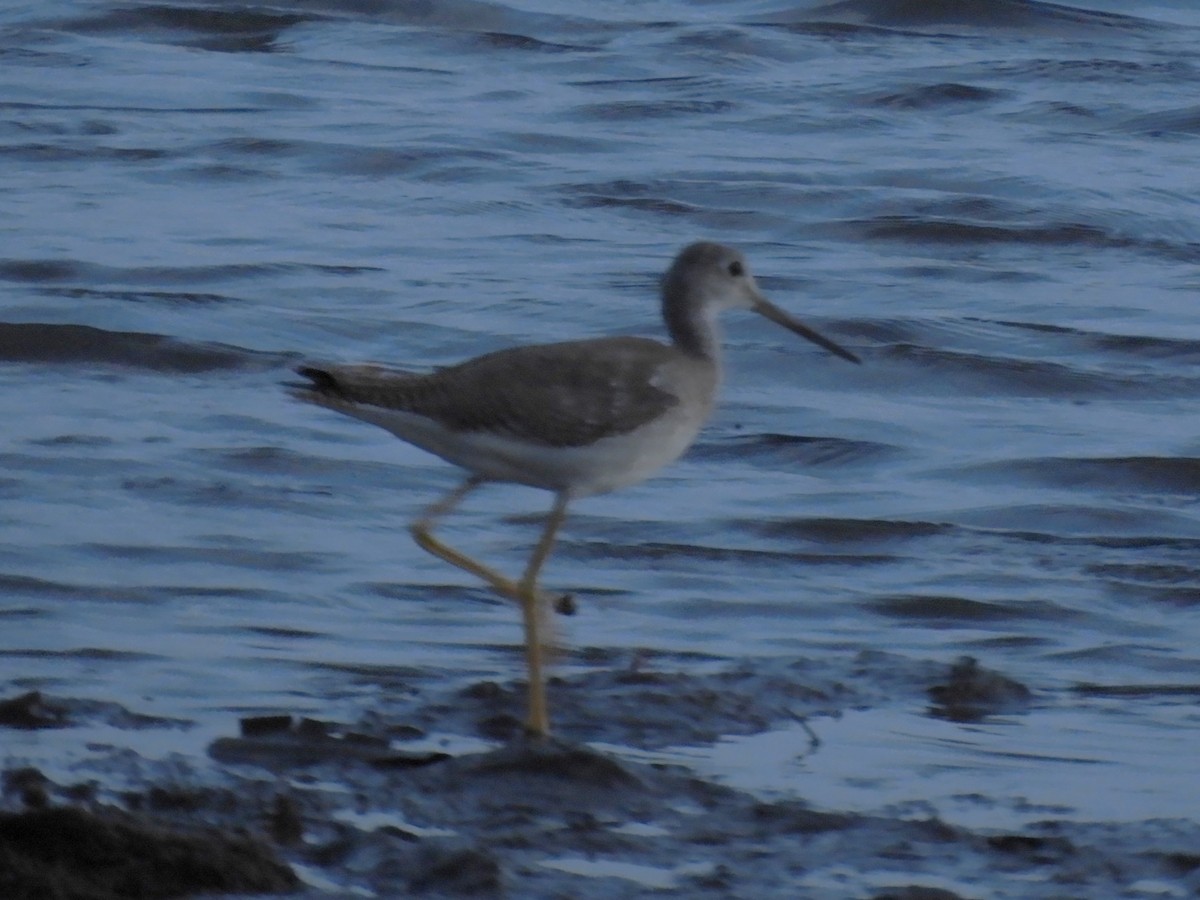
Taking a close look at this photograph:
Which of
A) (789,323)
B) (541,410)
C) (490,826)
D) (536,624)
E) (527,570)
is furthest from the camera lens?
(789,323)

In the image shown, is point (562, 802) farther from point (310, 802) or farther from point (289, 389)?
point (289, 389)

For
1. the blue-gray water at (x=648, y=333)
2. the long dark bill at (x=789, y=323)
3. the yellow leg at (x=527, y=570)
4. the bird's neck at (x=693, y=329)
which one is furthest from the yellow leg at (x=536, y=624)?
the long dark bill at (x=789, y=323)

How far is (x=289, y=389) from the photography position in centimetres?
605

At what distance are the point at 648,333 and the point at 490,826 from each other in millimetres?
5609

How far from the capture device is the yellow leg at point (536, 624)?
228 inches

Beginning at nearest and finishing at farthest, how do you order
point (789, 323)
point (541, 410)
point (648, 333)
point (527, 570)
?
point (541, 410), point (527, 570), point (789, 323), point (648, 333)

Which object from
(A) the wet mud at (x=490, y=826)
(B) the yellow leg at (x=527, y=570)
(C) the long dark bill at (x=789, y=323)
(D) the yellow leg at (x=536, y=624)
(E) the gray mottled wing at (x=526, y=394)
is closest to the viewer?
(A) the wet mud at (x=490, y=826)

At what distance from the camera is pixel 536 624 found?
6262 millimetres

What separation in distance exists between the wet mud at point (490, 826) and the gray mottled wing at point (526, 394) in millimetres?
648

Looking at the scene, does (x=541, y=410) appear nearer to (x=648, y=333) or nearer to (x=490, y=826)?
(x=490, y=826)

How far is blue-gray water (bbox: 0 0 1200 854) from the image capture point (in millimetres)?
6520

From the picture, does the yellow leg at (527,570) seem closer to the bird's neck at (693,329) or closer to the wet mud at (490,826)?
the wet mud at (490,826)

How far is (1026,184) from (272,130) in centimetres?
414

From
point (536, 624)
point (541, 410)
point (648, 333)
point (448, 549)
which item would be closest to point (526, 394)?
point (541, 410)
